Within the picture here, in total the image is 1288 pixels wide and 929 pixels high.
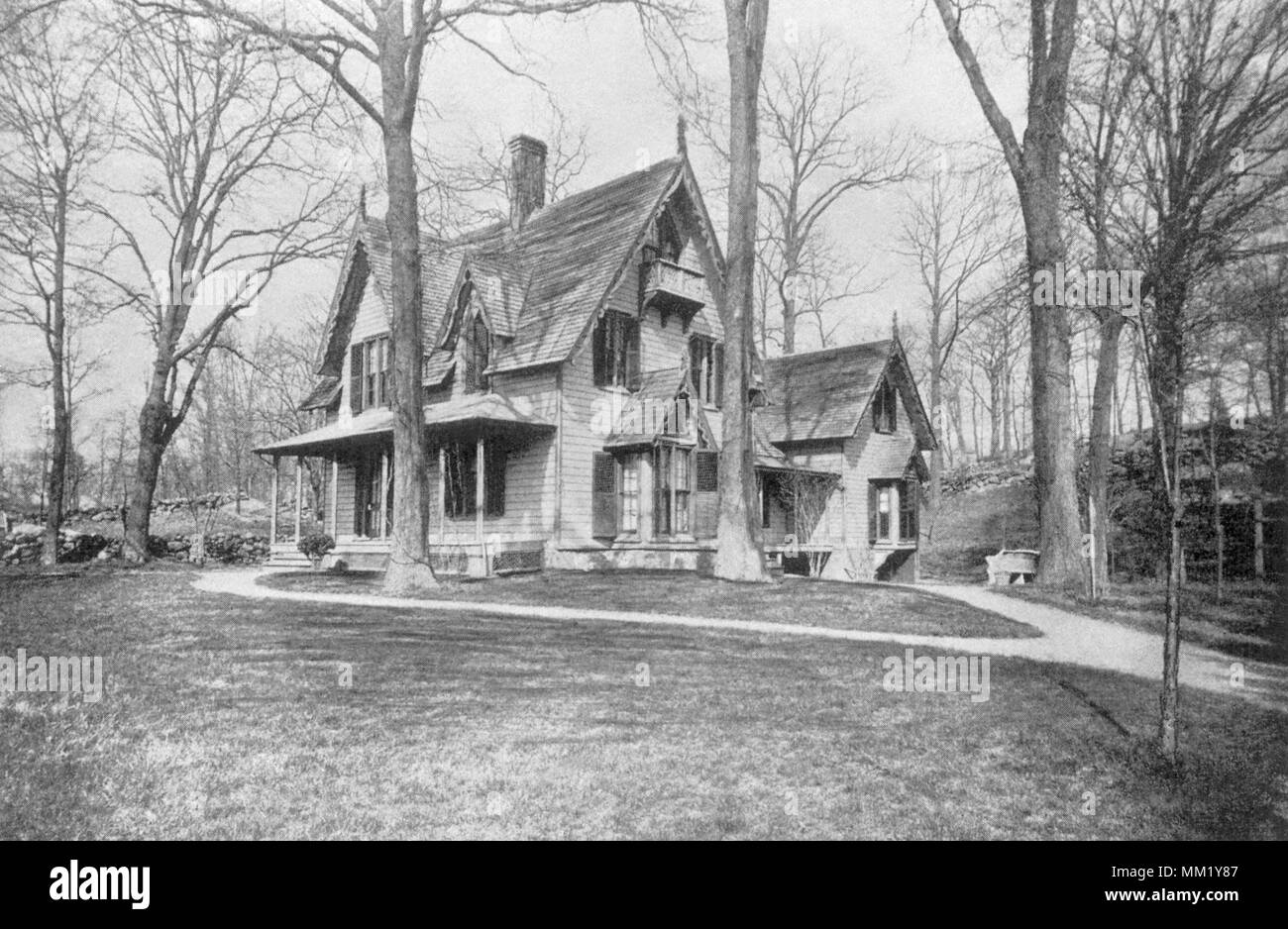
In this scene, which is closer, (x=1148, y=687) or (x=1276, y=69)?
(x=1148, y=687)

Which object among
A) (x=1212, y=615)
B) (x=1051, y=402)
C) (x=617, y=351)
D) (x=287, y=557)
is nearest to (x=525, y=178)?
(x=617, y=351)

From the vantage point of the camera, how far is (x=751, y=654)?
867cm

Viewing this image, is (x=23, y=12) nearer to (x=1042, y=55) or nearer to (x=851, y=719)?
(x=851, y=719)

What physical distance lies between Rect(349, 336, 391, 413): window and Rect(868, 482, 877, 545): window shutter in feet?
50.1

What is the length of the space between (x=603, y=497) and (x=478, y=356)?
4957 millimetres

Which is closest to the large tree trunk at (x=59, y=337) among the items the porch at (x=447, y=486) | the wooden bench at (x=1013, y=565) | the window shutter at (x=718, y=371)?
the porch at (x=447, y=486)

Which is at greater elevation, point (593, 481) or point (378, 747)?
point (593, 481)

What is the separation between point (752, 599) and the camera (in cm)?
1255

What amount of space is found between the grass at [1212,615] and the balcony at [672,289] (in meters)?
10.8

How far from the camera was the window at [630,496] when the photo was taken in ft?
66.8

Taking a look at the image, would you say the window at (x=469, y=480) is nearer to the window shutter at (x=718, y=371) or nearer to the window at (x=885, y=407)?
the window shutter at (x=718, y=371)
